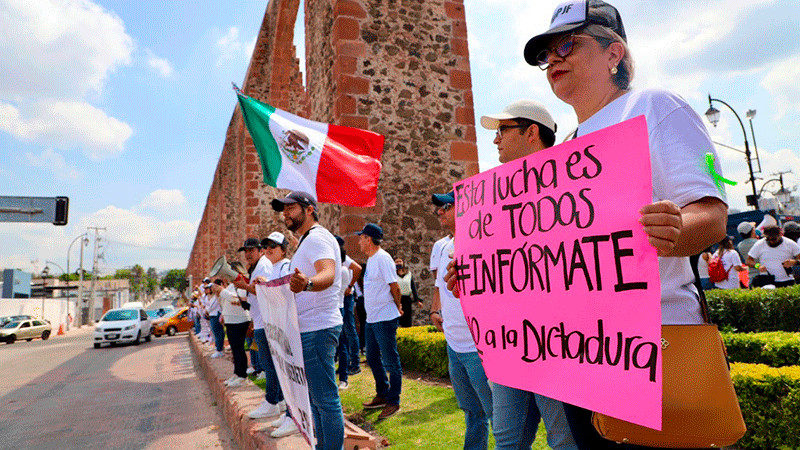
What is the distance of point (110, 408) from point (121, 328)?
14.8m

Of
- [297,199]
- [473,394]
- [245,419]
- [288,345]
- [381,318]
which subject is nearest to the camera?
[473,394]

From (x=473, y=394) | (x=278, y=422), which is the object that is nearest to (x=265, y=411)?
(x=278, y=422)

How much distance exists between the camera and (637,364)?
1280mm

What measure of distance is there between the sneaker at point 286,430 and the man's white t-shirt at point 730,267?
25.0 ft

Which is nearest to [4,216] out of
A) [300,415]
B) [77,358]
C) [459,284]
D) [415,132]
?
[77,358]

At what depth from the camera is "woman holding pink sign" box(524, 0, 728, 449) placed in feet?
3.86

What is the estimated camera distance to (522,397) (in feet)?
6.93

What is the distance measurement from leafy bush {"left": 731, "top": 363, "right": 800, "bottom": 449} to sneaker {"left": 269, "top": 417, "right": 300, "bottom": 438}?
128 inches

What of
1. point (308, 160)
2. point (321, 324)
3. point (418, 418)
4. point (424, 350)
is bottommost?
point (418, 418)

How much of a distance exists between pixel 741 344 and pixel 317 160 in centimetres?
465

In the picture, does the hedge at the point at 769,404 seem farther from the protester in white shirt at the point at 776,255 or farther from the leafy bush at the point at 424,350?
the protester in white shirt at the point at 776,255

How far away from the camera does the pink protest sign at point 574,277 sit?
1293 millimetres

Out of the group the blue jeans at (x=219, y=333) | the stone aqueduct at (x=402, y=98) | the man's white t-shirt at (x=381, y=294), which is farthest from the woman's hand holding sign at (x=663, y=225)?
the blue jeans at (x=219, y=333)

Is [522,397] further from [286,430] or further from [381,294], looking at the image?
[381,294]
